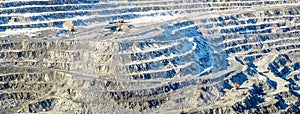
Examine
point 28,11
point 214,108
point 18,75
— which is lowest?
point 214,108

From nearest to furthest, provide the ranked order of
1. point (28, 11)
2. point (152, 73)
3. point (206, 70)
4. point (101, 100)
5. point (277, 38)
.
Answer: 1. point (101, 100)
2. point (152, 73)
3. point (206, 70)
4. point (28, 11)
5. point (277, 38)

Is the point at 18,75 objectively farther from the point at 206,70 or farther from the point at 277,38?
the point at 277,38

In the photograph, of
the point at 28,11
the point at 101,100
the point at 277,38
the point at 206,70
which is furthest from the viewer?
the point at 277,38

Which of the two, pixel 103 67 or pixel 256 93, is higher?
pixel 103 67

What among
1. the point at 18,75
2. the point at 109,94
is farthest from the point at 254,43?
the point at 18,75

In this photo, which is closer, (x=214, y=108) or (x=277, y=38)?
(x=214, y=108)

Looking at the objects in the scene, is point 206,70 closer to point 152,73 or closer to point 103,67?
point 152,73

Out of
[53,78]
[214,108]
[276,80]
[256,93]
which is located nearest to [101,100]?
[53,78]
